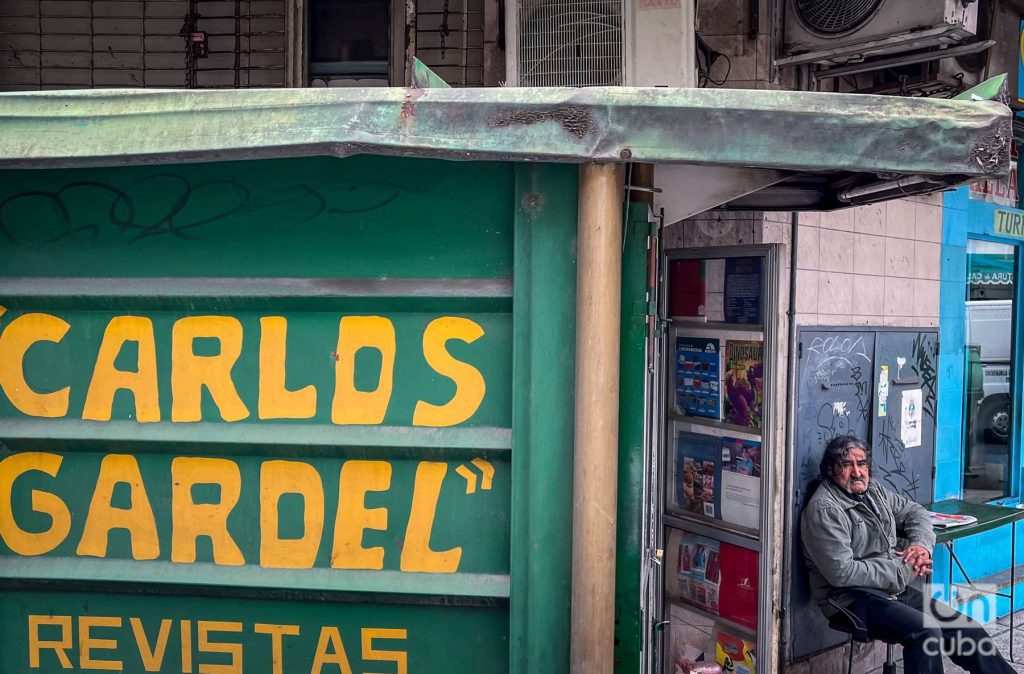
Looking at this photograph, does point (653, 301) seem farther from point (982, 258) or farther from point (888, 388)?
point (982, 258)

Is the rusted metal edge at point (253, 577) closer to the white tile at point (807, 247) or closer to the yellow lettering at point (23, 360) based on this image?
the yellow lettering at point (23, 360)

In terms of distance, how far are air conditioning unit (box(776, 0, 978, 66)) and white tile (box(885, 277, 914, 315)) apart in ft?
4.98

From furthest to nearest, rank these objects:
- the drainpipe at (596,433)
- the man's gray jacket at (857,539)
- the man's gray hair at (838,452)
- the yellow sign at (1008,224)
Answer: the yellow sign at (1008,224), the man's gray hair at (838,452), the man's gray jacket at (857,539), the drainpipe at (596,433)

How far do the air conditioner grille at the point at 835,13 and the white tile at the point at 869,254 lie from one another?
1309 millimetres

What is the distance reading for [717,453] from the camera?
5125 mm

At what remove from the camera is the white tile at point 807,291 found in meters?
4.88

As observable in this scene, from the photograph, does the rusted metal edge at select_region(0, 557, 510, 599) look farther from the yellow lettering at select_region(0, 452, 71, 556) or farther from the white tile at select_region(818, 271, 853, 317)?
the white tile at select_region(818, 271, 853, 317)

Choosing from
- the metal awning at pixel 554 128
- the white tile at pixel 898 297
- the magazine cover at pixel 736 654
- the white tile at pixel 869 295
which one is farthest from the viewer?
the white tile at pixel 898 297

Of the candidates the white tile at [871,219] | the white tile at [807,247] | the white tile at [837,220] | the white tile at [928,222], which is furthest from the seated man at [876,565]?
the white tile at [928,222]

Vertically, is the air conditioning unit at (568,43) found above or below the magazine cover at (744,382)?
above

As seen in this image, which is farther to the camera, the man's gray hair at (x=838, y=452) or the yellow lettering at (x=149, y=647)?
the man's gray hair at (x=838, y=452)

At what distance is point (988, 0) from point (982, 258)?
2.22 metres

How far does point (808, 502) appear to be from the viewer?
4836mm

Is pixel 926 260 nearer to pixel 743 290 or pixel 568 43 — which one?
pixel 743 290
